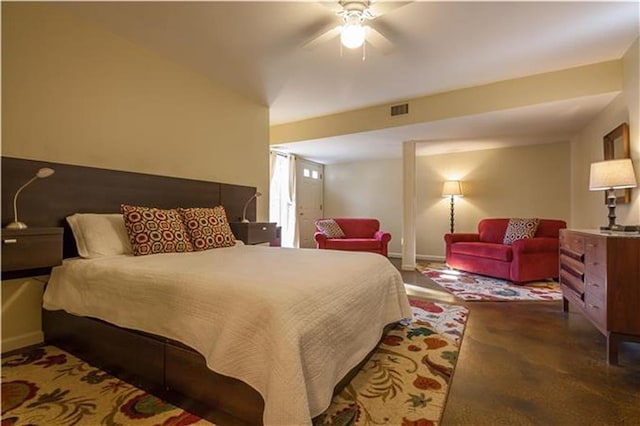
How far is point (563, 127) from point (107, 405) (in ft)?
19.1

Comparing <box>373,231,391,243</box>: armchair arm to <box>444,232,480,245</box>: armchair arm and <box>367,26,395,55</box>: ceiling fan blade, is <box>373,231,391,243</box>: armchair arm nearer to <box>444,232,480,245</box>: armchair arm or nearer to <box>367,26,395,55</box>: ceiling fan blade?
<box>444,232,480,245</box>: armchair arm

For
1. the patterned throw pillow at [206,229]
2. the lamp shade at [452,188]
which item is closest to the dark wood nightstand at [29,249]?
the patterned throw pillow at [206,229]

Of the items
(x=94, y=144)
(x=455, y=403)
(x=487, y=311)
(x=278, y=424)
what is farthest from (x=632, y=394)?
(x=94, y=144)

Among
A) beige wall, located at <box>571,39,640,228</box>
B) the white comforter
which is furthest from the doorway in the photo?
beige wall, located at <box>571,39,640,228</box>

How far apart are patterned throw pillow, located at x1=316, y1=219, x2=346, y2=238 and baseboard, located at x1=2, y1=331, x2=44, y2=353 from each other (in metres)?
4.00

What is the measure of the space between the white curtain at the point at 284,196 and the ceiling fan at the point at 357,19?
349cm

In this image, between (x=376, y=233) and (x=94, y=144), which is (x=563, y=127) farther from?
(x=94, y=144)

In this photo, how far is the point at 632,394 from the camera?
1.61 metres

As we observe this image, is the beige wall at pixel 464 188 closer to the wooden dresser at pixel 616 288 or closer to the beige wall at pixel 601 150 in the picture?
the beige wall at pixel 601 150

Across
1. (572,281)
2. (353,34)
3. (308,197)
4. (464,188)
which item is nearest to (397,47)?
(353,34)

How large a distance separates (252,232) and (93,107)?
73.5 inches

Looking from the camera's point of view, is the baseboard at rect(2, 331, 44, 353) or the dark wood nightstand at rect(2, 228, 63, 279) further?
the baseboard at rect(2, 331, 44, 353)

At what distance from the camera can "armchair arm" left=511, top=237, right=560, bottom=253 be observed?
3992 millimetres

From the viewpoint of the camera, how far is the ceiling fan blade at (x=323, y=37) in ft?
8.25
